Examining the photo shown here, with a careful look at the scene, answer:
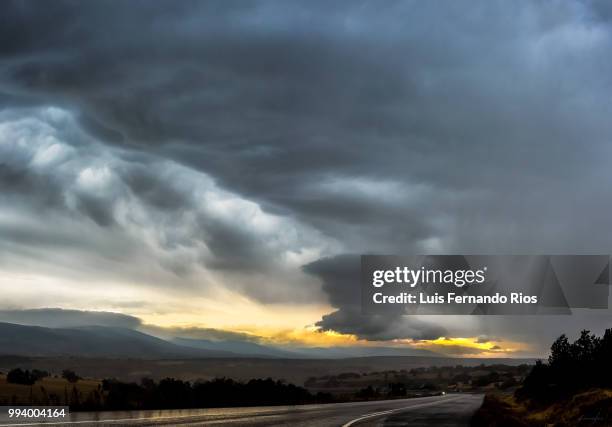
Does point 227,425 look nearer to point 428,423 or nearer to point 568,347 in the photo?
point 428,423

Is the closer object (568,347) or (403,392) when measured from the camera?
(568,347)

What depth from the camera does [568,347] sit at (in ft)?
254

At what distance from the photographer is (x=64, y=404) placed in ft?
89.5

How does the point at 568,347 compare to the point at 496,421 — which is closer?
the point at 496,421

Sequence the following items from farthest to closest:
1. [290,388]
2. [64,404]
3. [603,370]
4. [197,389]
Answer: [290,388] → [603,370] → [197,389] → [64,404]

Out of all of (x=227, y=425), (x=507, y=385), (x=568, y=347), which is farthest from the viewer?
(x=507, y=385)

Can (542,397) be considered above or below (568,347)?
below

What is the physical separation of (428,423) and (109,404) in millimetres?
13623

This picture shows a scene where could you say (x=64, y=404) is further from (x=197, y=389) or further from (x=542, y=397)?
(x=542, y=397)

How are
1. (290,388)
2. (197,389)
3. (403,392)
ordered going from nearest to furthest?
1. (197,389)
2. (290,388)
3. (403,392)

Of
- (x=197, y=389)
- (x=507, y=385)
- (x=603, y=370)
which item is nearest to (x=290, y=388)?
(x=197, y=389)

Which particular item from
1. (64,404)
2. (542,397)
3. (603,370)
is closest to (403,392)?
(542,397)

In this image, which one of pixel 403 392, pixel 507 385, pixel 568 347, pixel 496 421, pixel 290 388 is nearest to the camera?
pixel 496 421

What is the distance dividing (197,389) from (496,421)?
21.4m
